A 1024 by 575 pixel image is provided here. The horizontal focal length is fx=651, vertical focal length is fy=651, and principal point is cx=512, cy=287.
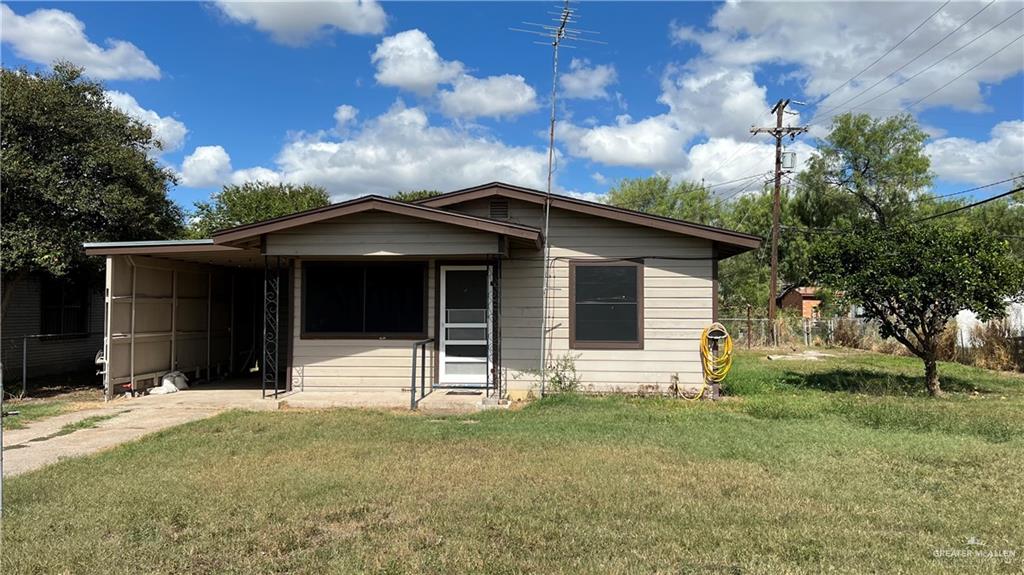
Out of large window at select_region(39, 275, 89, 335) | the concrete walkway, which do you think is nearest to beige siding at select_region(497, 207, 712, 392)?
the concrete walkway

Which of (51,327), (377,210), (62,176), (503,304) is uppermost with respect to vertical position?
(62,176)

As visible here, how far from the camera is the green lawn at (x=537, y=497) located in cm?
360

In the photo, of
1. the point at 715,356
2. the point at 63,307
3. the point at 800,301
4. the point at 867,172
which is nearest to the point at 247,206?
the point at 63,307

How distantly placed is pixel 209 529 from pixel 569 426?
163 inches

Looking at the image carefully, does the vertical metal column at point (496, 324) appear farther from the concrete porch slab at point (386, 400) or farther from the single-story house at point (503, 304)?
the concrete porch slab at point (386, 400)

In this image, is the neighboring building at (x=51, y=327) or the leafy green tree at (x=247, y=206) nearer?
the neighboring building at (x=51, y=327)

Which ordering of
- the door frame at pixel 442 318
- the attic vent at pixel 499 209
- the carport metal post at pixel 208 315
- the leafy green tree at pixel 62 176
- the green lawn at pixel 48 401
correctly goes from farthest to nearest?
1. the carport metal post at pixel 208 315
2. the leafy green tree at pixel 62 176
3. the attic vent at pixel 499 209
4. the door frame at pixel 442 318
5. the green lawn at pixel 48 401

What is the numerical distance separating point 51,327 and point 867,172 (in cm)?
3361

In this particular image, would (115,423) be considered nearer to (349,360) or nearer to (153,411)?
(153,411)

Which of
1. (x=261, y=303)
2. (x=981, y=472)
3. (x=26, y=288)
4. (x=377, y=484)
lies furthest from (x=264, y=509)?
(x=26, y=288)

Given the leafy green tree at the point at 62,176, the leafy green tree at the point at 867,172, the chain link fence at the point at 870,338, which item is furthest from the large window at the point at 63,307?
the leafy green tree at the point at 867,172

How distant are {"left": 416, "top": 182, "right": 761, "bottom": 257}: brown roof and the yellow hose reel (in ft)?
4.01

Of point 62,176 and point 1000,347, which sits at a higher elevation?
point 62,176

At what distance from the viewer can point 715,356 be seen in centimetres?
948
